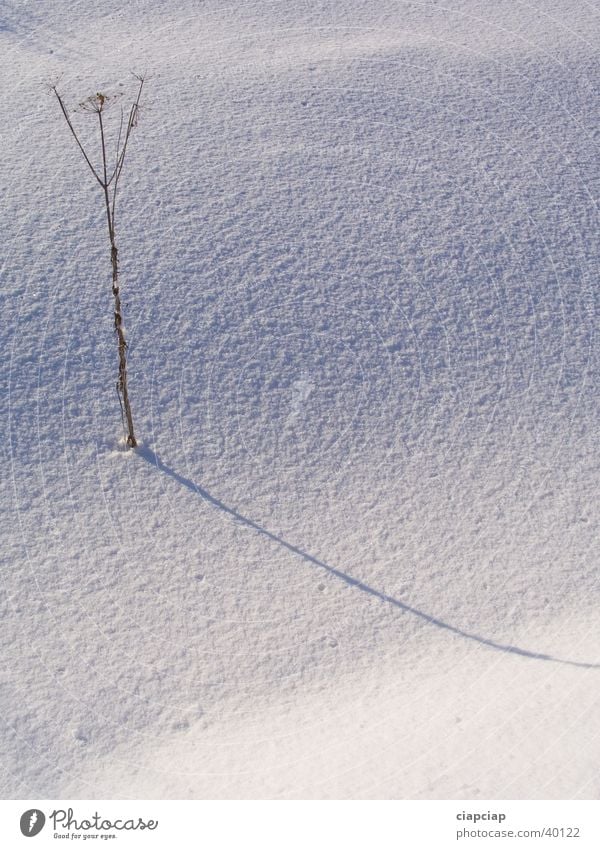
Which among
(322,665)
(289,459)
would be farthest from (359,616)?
(289,459)

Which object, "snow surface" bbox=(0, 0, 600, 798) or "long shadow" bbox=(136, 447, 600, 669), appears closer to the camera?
"snow surface" bbox=(0, 0, 600, 798)

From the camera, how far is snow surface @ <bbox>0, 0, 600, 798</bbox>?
12.3 metres

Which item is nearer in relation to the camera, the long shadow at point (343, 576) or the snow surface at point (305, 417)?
the snow surface at point (305, 417)

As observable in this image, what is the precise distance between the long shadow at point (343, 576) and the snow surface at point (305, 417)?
0.14 ft

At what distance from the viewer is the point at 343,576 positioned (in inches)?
550

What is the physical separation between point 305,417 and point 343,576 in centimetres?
318

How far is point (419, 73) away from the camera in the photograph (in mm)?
21047

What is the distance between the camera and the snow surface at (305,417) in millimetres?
12328

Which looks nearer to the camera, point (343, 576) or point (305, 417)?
point (343, 576)

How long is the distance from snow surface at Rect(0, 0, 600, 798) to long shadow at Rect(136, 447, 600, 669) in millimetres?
44

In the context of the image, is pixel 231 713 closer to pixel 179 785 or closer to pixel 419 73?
pixel 179 785

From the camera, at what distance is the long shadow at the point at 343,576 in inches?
517

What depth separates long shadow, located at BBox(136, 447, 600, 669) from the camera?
43.1ft

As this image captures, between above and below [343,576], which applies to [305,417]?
above
